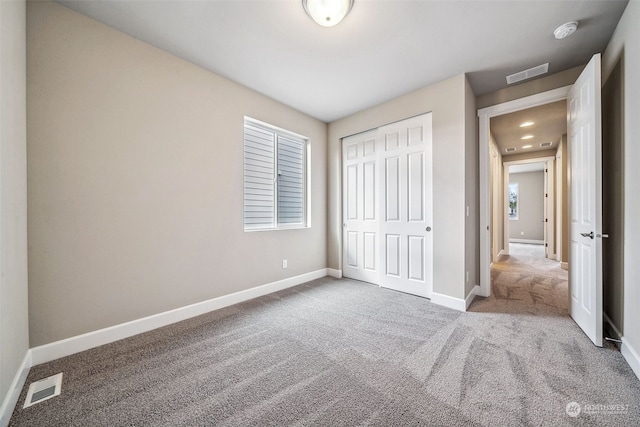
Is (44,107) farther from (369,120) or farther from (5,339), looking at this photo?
(369,120)

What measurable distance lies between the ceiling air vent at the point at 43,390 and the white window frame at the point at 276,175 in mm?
1958

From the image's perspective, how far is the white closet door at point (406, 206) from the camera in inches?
124

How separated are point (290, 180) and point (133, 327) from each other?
101 inches

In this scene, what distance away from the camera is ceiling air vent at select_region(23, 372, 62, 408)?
1.46 metres

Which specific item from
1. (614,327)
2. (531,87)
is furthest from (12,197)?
(531,87)

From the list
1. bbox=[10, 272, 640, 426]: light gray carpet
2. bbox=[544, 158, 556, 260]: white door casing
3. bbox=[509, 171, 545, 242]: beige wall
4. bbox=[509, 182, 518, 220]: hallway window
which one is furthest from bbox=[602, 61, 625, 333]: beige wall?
bbox=[509, 182, 518, 220]: hallway window

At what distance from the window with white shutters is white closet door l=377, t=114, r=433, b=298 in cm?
130

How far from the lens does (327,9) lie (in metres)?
1.79

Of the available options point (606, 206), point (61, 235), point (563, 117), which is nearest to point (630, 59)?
point (606, 206)

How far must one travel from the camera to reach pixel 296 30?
213cm

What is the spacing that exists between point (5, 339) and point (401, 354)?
8.33 feet

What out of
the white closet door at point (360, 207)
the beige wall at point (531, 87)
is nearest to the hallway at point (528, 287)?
the white closet door at point (360, 207)

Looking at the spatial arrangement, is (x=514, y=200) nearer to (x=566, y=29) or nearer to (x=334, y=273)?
(x=334, y=273)

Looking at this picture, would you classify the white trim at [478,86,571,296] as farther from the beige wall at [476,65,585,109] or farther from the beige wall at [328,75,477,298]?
the beige wall at [328,75,477,298]
